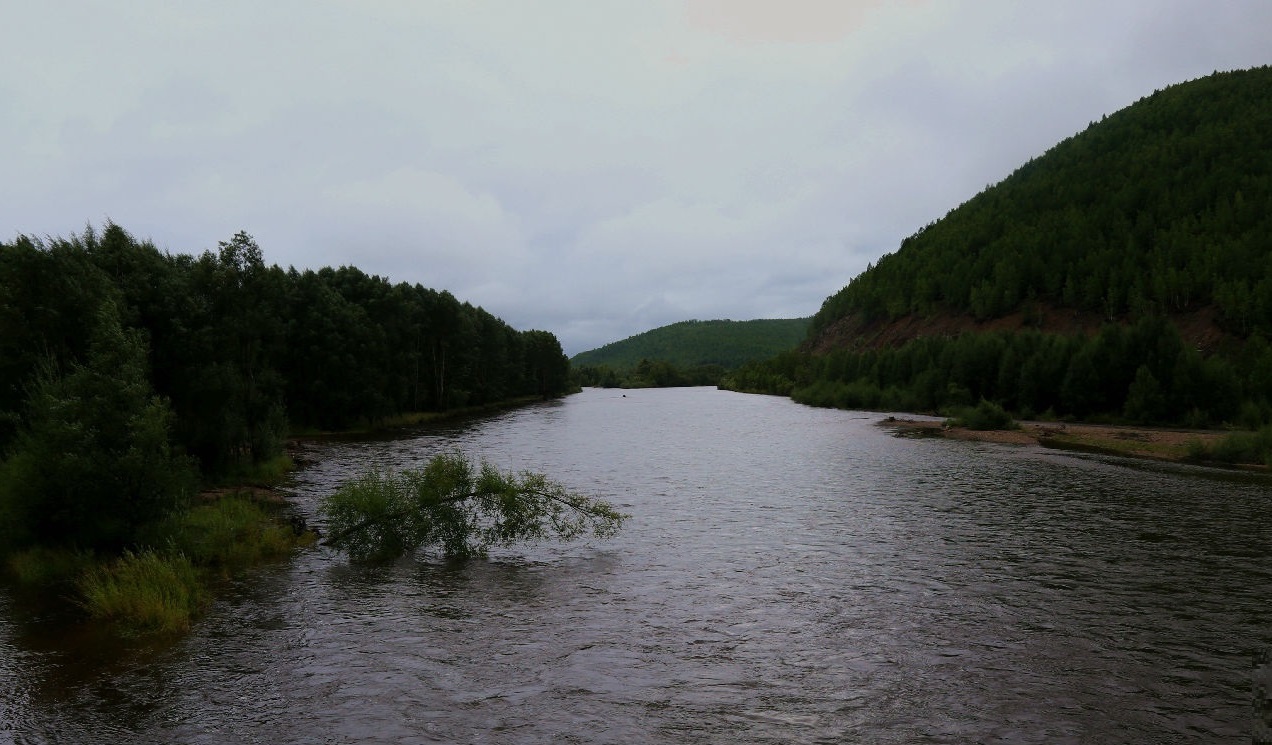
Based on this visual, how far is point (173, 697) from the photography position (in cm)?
1479

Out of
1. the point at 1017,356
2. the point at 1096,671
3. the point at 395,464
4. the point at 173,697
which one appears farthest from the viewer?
the point at 1017,356

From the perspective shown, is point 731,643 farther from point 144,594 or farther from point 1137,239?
point 1137,239

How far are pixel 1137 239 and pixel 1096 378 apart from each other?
90.1 meters

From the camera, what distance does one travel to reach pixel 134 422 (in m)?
20.8

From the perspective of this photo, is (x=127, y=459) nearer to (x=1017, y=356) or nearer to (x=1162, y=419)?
(x=1162, y=419)

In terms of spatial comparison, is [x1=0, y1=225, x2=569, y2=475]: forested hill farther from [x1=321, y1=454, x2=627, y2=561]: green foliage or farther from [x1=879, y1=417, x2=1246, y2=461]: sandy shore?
[x1=879, y1=417, x2=1246, y2=461]: sandy shore

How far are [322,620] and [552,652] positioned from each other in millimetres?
6778

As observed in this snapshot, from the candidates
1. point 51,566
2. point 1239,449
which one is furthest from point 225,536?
point 1239,449

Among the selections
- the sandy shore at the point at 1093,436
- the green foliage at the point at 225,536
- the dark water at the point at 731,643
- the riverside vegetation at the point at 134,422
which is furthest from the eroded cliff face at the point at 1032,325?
the green foliage at the point at 225,536

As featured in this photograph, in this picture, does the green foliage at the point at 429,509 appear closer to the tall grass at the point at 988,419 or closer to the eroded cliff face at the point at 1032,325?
the tall grass at the point at 988,419

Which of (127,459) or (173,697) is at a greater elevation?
(127,459)

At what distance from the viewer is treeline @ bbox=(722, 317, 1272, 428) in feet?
238

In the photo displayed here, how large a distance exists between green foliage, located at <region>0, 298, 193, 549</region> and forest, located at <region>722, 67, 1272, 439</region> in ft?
271

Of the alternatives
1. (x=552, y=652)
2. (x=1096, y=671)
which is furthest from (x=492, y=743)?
(x=1096, y=671)
